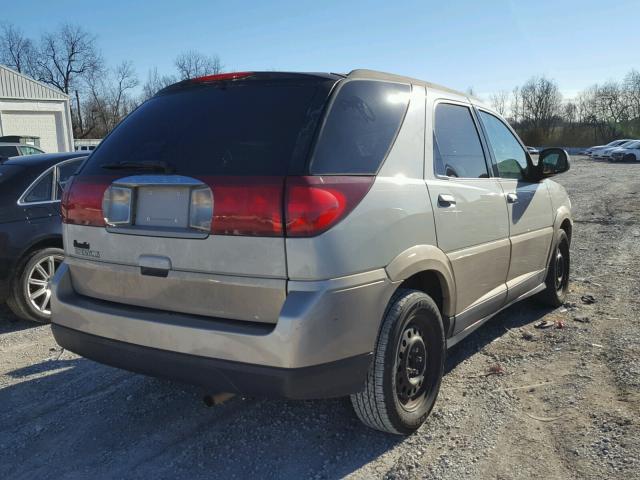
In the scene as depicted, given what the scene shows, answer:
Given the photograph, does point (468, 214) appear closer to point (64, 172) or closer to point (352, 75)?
point (352, 75)

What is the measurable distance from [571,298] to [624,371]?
202 cm

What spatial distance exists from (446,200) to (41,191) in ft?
13.2

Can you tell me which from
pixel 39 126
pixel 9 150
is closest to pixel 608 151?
pixel 39 126

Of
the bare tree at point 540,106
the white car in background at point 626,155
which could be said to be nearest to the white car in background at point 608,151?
the white car in background at point 626,155

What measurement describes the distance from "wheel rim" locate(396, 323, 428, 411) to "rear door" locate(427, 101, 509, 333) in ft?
1.50

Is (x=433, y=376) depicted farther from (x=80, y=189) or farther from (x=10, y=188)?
(x=10, y=188)

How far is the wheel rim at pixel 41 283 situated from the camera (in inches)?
203

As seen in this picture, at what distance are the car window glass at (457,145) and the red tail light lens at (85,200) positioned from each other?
6.13 ft

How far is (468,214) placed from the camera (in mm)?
3477

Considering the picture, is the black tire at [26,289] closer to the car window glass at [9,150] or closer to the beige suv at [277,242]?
the beige suv at [277,242]

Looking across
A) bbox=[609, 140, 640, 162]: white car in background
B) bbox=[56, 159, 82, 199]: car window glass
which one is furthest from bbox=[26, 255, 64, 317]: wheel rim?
bbox=[609, 140, 640, 162]: white car in background

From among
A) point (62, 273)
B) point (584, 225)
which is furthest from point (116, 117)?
point (62, 273)

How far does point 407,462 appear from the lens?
9.24 ft

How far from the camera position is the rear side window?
2555mm
